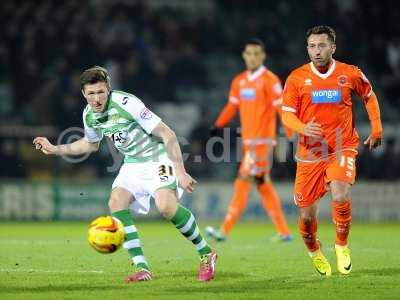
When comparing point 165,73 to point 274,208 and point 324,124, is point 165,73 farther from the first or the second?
point 324,124

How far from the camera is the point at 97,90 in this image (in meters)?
8.20

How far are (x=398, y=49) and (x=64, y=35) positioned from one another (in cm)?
801

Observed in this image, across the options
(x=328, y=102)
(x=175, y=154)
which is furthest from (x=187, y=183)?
(x=328, y=102)

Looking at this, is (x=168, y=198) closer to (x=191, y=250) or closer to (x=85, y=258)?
(x=85, y=258)

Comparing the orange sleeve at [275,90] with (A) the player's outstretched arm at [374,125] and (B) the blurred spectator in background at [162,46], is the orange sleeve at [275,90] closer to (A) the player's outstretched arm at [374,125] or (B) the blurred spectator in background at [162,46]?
(A) the player's outstretched arm at [374,125]

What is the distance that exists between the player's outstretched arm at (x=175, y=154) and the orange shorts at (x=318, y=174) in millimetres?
1314

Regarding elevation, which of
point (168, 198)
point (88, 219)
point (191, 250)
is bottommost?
point (88, 219)

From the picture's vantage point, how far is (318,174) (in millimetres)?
8734

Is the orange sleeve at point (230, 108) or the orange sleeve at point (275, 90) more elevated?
the orange sleeve at point (275, 90)

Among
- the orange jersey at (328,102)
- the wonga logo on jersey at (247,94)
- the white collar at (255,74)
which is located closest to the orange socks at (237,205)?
the wonga logo on jersey at (247,94)

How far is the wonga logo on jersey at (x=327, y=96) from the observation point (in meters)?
8.70

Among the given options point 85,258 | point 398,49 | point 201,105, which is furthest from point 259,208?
point 85,258

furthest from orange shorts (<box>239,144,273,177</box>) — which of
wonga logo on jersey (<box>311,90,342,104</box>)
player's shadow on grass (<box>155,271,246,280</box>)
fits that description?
wonga logo on jersey (<box>311,90,342,104</box>)

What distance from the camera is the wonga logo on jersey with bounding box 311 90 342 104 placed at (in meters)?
8.70
